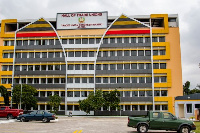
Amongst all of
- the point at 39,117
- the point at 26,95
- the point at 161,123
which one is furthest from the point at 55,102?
the point at 161,123

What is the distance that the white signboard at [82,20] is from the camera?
65.2 m

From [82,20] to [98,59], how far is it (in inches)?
430

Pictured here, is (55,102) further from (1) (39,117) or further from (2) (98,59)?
(1) (39,117)

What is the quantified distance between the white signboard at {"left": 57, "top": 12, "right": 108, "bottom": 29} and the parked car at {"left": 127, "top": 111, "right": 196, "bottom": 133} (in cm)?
4653

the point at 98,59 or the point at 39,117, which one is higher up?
the point at 98,59

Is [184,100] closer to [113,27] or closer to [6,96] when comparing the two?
[113,27]

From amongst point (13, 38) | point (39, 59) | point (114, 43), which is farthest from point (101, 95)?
point (13, 38)

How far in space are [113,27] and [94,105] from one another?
2089 cm

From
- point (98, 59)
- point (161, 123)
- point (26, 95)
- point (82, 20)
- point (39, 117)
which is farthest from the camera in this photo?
point (82, 20)

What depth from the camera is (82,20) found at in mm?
65750

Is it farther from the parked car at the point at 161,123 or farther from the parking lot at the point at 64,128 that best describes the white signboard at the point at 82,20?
the parked car at the point at 161,123

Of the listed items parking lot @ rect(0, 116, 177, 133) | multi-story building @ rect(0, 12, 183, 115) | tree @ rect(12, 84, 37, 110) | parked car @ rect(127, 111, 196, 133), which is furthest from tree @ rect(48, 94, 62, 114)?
parked car @ rect(127, 111, 196, 133)

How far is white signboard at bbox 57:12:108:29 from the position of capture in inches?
2566

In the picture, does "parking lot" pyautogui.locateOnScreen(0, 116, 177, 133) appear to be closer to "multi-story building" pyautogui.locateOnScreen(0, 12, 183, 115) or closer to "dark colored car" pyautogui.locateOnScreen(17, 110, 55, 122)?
"dark colored car" pyautogui.locateOnScreen(17, 110, 55, 122)
